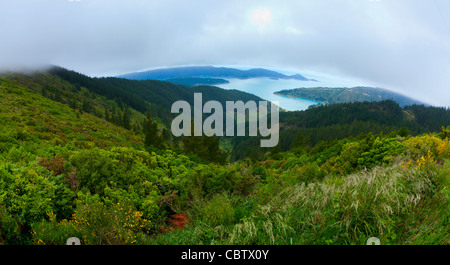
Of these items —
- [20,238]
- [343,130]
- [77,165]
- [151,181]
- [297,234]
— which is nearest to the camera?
[297,234]

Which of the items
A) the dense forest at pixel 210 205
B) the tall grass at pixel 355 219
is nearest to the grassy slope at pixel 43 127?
the dense forest at pixel 210 205

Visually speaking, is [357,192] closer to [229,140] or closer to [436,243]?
[436,243]

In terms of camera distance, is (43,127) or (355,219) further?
(43,127)

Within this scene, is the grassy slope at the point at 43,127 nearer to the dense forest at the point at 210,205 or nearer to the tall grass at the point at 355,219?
the dense forest at the point at 210,205

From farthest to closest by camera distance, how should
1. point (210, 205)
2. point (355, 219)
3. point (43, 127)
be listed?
1. point (43, 127)
2. point (210, 205)
3. point (355, 219)

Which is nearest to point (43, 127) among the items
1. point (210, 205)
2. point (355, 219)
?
point (210, 205)

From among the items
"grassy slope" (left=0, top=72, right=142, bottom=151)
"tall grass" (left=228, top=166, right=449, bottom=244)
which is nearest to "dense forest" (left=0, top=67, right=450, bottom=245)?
"tall grass" (left=228, top=166, right=449, bottom=244)

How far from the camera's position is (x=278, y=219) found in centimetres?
448

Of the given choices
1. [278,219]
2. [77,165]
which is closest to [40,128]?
[77,165]

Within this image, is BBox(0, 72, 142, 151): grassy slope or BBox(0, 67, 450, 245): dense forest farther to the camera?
BBox(0, 72, 142, 151): grassy slope

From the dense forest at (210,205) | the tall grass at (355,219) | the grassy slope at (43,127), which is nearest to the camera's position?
the tall grass at (355,219)

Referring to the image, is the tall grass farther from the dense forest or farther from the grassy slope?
the grassy slope

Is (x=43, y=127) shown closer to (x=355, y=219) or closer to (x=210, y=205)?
(x=210, y=205)
